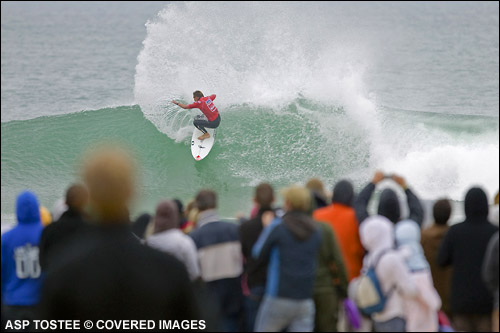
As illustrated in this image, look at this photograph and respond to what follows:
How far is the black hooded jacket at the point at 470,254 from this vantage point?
493 centimetres

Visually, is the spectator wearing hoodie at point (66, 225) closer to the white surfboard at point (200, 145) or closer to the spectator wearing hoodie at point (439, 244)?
the spectator wearing hoodie at point (439, 244)

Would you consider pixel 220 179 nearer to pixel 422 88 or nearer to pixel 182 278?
pixel 182 278

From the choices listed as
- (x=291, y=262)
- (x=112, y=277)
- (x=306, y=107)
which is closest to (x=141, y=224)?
(x=291, y=262)

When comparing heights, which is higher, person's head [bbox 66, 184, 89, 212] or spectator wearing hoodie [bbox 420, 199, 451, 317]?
person's head [bbox 66, 184, 89, 212]

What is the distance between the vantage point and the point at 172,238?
451cm

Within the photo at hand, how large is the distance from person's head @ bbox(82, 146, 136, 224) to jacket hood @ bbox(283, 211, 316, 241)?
96.6 inches

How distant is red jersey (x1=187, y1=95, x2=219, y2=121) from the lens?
47.1ft

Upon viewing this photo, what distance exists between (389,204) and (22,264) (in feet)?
8.32

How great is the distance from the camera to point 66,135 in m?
18.3

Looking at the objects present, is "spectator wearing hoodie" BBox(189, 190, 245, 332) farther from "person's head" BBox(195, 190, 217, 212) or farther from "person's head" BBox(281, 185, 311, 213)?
"person's head" BBox(281, 185, 311, 213)

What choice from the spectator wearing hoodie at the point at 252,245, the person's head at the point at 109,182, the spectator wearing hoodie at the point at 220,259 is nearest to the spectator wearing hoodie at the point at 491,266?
the spectator wearing hoodie at the point at 252,245

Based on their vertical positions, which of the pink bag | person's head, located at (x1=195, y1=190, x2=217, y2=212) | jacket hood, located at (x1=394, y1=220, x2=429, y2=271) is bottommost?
the pink bag

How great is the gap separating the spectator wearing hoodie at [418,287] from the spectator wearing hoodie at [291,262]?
21.7 inches

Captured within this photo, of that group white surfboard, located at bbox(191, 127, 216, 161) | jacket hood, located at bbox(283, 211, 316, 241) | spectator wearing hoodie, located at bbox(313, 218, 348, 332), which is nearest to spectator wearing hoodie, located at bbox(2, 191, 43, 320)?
jacket hood, located at bbox(283, 211, 316, 241)
